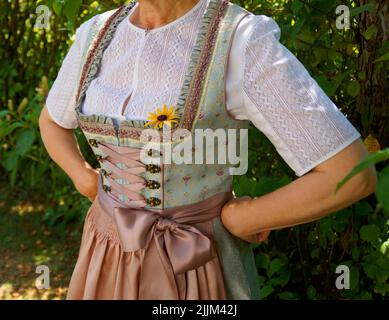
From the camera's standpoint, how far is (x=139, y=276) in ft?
4.19

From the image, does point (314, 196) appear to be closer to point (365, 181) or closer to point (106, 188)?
point (365, 181)

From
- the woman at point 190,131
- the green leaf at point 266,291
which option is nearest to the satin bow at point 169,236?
the woman at point 190,131

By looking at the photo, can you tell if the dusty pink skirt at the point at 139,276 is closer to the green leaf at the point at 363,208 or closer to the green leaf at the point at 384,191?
the green leaf at the point at 384,191

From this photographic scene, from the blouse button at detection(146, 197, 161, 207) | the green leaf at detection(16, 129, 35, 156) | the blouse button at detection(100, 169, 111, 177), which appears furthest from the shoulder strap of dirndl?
the green leaf at detection(16, 129, 35, 156)

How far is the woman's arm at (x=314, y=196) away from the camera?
1104mm

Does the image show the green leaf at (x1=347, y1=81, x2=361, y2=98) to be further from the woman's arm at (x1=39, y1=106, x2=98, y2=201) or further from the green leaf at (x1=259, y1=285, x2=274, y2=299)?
the green leaf at (x1=259, y1=285, x2=274, y2=299)

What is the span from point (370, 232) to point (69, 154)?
879 millimetres

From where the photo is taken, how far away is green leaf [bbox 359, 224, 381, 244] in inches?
73.3

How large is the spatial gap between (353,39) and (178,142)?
0.86 m

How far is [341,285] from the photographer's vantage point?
2.12 meters

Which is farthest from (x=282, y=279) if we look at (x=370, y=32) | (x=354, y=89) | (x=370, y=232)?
(x=370, y=32)

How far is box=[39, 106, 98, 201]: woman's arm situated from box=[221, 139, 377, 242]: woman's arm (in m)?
0.42

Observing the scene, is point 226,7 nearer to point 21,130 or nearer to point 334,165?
point 334,165
